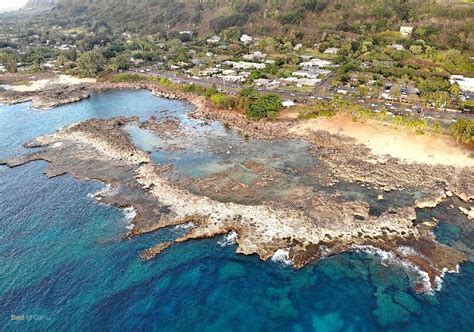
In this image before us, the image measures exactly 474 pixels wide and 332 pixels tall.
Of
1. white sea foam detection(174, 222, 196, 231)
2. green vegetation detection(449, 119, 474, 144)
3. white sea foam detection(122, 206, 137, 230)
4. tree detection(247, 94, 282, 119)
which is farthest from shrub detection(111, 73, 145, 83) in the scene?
green vegetation detection(449, 119, 474, 144)

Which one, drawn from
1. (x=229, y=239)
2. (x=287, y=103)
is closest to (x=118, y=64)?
(x=287, y=103)

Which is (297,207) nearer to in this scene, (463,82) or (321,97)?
(321,97)

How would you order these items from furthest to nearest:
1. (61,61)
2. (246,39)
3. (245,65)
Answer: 1. (246,39)
2. (61,61)
3. (245,65)

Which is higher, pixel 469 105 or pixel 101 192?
pixel 101 192

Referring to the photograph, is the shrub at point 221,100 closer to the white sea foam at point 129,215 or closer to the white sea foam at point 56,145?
the white sea foam at point 56,145

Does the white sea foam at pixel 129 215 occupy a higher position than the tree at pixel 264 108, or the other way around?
the white sea foam at pixel 129 215

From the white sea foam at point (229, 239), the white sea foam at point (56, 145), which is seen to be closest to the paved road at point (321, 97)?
the white sea foam at point (56, 145)

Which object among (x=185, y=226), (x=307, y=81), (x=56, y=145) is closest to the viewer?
(x=185, y=226)
